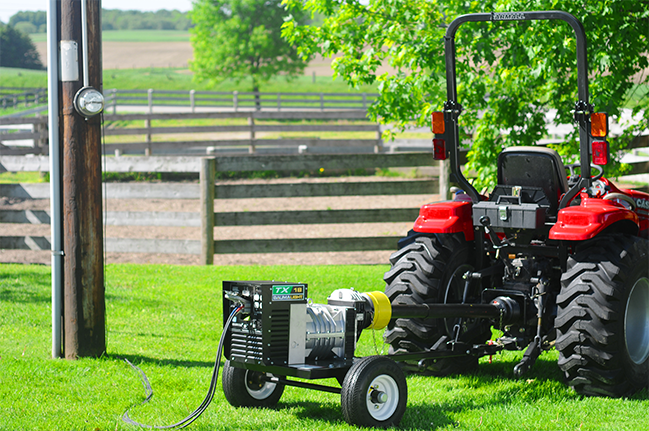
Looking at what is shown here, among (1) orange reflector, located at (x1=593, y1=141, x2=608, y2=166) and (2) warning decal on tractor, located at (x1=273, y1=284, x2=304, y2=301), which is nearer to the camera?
(2) warning decal on tractor, located at (x1=273, y1=284, x2=304, y2=301)

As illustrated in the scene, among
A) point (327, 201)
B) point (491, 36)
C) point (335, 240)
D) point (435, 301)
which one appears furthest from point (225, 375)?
point (327, 201)

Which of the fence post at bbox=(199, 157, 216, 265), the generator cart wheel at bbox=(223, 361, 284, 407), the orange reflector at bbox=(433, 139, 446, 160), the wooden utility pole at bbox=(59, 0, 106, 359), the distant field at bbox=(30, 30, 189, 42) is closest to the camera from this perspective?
the generator cart wheel at bbox=(223, 361, 284, 407)

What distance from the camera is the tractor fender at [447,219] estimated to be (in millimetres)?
5012

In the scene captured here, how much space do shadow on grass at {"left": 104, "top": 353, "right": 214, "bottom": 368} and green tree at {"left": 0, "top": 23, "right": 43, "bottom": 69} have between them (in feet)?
222

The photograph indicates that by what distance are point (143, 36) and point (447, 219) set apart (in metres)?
114

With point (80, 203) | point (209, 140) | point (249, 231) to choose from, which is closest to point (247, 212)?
point (249, 231)

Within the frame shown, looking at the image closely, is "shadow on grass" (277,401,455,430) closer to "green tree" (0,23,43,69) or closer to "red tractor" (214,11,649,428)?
"red tractor" (214,11,649,428)

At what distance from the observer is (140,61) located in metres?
80.5

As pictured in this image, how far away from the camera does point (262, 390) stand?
4.37 metres

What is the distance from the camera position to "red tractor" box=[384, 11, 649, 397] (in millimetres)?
4480

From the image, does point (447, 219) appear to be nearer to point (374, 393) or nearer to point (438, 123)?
point (438, 123)

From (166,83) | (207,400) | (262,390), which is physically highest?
(166,83)

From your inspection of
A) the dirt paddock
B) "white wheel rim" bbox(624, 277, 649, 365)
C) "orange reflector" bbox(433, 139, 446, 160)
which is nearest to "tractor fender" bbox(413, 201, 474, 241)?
"orange reflector" bbox(433, 139, 446, 160)

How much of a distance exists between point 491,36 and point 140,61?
7725 cm
